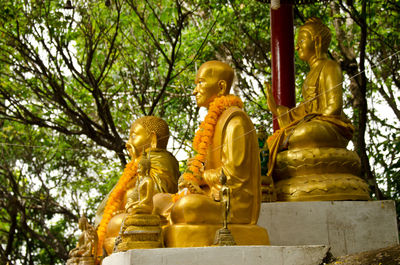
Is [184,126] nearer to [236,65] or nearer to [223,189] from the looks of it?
[236,65]

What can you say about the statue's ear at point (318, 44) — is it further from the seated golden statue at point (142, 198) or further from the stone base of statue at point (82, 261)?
the stone base of statue at point (82, 261)

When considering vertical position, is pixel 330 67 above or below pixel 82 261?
above

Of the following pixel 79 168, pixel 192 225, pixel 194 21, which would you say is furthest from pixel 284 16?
pixel 79 168

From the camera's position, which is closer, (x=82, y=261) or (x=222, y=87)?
(x=222, y=87)

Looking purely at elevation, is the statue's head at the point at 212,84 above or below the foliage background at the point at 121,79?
below

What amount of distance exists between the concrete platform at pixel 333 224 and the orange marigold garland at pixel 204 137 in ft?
3.01

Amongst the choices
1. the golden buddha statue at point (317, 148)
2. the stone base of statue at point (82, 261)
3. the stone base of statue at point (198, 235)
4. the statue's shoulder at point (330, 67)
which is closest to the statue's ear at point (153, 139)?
the golden buddha statue at point (317, 148)

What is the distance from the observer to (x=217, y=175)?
4867mm

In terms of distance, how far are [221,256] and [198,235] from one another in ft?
1.09

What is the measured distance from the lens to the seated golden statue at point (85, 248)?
5.92 metres

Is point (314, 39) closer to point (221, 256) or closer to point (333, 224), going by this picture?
point (333, 224)

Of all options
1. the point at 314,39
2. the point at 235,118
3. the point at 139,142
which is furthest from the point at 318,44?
the point at 139,142

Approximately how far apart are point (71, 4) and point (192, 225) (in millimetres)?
5768

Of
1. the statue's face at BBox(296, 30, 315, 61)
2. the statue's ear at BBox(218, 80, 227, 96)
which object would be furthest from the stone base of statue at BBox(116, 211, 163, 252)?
the statue's face at BBox(296, 30, 315, 61)
